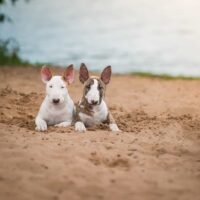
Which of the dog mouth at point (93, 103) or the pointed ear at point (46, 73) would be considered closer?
the dog mouth at point (93, 103)

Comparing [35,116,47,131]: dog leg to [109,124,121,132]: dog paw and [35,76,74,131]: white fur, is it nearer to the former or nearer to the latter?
[35,76,74,131]: white fur

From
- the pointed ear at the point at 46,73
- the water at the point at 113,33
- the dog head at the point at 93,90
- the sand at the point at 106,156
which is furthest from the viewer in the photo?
the water at the point at 113,33

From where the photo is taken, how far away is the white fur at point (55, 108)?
747 cm

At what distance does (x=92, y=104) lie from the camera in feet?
24.6

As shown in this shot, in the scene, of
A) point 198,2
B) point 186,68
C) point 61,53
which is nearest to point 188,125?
point 186,68

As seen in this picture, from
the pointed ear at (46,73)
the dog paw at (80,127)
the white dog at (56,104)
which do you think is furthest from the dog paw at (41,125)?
the pointed ear at (46,73)

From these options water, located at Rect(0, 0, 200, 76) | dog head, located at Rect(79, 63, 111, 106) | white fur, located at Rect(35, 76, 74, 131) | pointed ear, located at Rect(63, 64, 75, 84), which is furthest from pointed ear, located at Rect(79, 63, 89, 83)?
water, located at Rect(0, 0, 200, 76)

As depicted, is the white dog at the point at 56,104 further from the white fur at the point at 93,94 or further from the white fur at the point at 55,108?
the white fur at the point at 93,94

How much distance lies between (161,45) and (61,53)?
9.09 ft

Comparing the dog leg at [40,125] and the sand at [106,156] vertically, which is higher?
the dog leg at [40,125]

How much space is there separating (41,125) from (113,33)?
1255cm

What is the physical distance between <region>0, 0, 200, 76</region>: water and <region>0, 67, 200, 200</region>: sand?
528 cm

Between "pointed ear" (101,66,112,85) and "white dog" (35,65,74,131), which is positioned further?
"pointed ear" (101,66,112,85)

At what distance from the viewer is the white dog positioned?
24.5 feet
